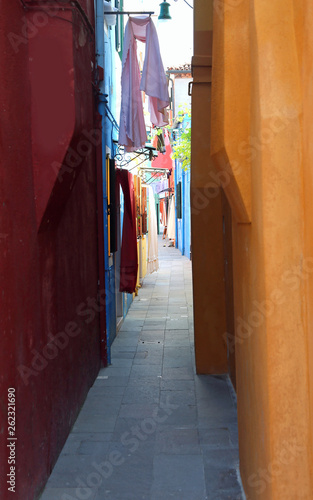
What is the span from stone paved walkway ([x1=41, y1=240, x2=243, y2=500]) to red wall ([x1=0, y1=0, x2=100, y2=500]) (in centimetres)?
33

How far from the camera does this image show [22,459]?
13.7 feet

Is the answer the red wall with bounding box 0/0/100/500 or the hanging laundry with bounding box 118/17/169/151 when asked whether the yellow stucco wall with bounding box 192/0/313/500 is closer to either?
the red wall with bounding box 0/0/100/500

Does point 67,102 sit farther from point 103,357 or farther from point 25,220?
point 103,357

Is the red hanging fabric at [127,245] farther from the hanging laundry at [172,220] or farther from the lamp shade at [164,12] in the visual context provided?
the hanging laundry at [172,220]

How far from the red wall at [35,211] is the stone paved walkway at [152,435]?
326mm

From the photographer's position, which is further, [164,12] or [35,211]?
[164,12]

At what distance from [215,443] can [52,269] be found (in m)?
2.29

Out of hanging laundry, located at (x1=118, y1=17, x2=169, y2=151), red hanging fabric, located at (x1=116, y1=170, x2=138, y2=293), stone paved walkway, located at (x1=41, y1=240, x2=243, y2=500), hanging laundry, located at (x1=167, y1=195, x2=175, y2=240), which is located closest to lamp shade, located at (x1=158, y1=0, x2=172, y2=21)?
hanging laundry, located at (x1=118, y1=17, x2=169, y2=151)

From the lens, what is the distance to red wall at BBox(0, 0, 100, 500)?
157 inches

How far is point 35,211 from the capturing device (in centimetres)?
461

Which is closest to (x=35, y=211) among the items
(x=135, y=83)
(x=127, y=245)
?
(x=135, y=83)

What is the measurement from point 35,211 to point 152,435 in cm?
268

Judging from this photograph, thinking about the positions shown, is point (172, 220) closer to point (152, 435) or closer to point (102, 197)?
point (102, 197)

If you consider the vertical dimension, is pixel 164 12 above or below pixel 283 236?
above
